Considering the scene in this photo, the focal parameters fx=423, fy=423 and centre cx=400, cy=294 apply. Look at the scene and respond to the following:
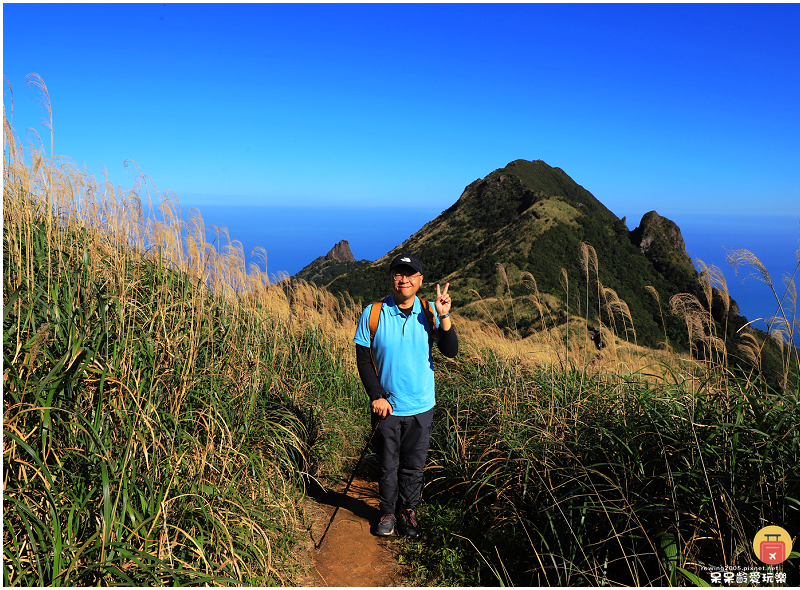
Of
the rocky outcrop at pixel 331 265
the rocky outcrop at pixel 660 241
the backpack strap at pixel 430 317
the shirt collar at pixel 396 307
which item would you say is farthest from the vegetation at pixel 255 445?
the rocky outcrop at pixel 660 241

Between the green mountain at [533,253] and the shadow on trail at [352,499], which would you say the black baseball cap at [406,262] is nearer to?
the shadow on trail at [352,499]

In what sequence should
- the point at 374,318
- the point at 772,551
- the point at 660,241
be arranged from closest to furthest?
the point at 772,551 → the point at 374,318 → the point at 660,241

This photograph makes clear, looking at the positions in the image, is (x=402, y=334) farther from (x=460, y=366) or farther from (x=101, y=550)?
(x=460, y=366)

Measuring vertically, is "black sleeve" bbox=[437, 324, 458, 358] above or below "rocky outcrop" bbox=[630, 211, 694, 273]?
below

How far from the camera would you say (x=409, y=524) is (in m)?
3.57

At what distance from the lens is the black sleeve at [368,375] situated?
134 inches

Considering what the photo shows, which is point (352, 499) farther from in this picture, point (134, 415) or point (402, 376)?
point (134, 415)

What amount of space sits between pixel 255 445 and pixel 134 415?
1075 mm

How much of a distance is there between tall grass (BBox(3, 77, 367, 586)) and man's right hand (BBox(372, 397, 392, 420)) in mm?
923

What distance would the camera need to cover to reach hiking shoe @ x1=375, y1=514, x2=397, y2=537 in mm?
3572

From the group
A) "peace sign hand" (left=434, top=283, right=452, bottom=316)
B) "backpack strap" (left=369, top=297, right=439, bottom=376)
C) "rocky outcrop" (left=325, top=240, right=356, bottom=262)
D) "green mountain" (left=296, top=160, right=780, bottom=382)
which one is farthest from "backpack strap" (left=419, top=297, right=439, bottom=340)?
"rocky outcrop" (left=325, top=240, right=356, bottom=262)

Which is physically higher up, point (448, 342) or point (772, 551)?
point (448, 342)

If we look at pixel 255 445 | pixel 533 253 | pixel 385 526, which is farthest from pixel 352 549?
pixel 533 253

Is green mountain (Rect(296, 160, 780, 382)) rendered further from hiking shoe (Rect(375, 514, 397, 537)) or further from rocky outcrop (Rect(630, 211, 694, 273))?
hiking shoe (Rect(375, 514, 397, 537))
